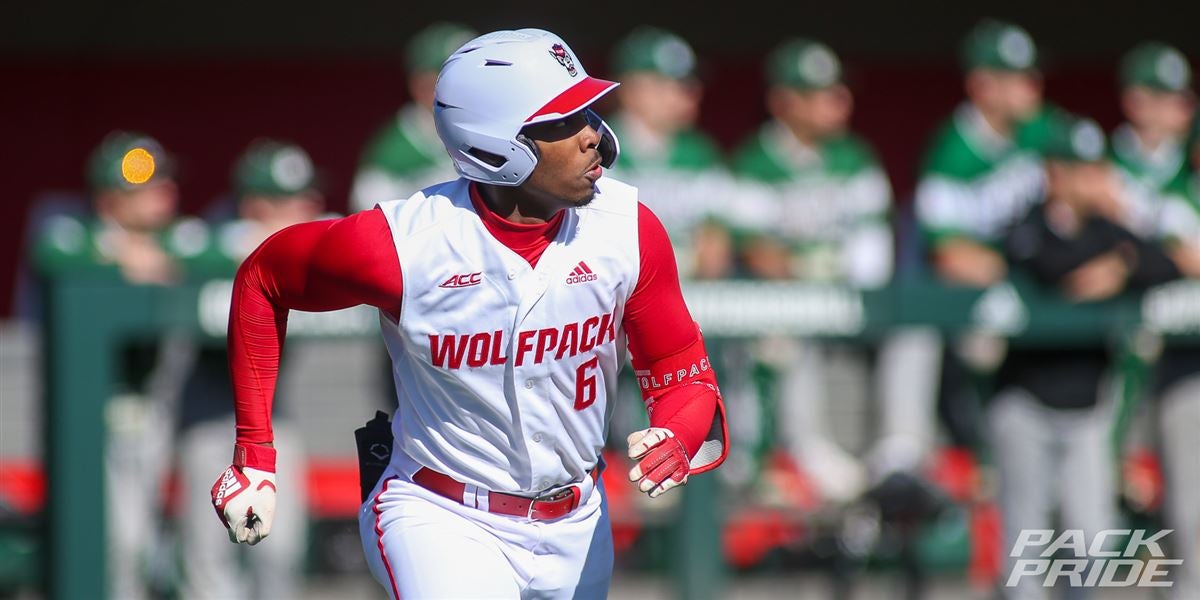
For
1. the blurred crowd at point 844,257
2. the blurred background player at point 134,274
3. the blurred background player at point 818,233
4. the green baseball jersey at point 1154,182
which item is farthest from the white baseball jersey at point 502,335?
the green baseball jersey at point 1154,182

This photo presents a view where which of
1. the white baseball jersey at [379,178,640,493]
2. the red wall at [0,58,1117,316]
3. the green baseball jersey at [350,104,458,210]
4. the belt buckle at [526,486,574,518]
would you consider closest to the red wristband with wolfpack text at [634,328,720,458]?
the white baseball jersey at [379,178,640,493]

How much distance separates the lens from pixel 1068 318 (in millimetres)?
6211

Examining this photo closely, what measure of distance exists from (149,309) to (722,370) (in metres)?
2.13

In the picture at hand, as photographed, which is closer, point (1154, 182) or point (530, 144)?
point (530, 144)

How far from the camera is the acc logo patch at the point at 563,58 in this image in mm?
3480

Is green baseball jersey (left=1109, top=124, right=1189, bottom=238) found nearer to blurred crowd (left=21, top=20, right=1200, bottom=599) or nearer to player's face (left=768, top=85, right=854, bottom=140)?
blurred crowd (left=21, top=20, right=1200, bottom=599)

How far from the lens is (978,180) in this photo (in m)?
7.06

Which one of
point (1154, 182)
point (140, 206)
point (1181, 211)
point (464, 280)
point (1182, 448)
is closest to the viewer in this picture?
point (464, 280)

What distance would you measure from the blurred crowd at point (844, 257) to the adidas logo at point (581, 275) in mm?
2742

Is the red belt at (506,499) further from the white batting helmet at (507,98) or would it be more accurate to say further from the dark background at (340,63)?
the dark background at (340,63)

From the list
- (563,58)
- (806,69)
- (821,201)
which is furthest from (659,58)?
(563,58)

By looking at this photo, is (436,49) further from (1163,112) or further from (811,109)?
(1163,112)

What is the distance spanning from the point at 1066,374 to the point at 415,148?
2779 mm

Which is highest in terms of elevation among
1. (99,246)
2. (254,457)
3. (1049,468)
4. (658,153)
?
(658,153)
